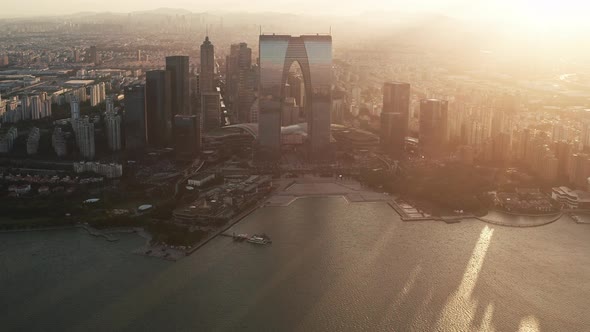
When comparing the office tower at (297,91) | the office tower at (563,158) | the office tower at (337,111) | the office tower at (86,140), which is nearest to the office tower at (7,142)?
the office tower at (86,140)

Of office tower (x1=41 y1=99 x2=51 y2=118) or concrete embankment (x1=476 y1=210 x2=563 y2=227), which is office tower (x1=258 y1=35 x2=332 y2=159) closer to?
concrete embankment (x1=476 y1=210 x2=563 y2=227)

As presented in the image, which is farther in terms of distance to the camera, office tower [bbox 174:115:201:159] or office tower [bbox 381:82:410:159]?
office tower [bbox 381:82:410:159]

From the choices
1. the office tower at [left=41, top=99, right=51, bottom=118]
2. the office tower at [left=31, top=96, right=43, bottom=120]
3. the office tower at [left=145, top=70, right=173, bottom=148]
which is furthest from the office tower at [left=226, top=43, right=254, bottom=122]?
the office tower at [left=31, top=96, right=43, bottom=120]

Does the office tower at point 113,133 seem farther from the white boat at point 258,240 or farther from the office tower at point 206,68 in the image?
the white boat at point 258,240

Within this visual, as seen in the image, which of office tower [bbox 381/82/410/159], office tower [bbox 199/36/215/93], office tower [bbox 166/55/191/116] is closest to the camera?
office tower [bbox 381/82/410/159]

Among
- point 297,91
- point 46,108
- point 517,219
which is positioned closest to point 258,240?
point 517,219

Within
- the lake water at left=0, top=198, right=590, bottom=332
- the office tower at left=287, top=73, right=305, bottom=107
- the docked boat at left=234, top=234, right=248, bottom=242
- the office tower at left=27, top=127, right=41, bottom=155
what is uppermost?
the office tower at left=287, top=73, right=305, bottom=107
